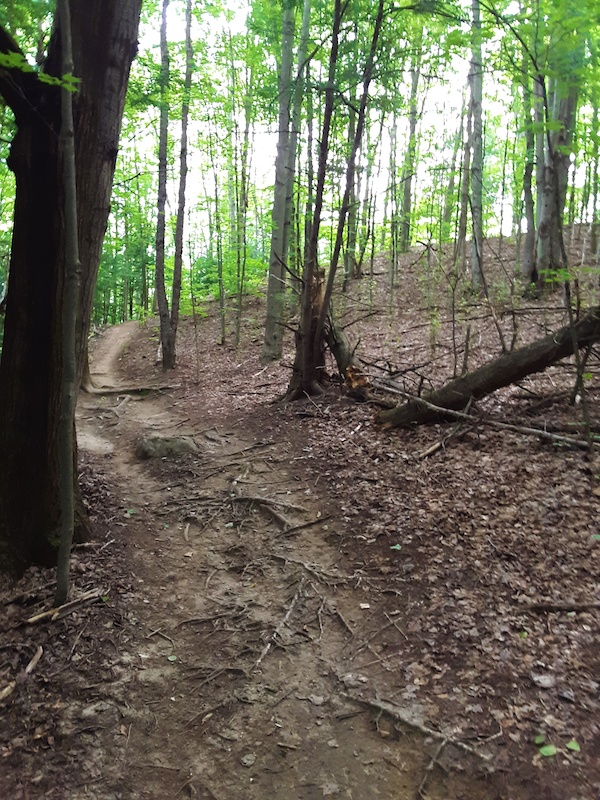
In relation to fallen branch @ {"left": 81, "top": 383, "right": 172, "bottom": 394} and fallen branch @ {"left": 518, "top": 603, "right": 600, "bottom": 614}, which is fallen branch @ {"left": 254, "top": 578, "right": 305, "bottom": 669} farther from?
fallen branch @ {"left": 81, "top": 383, "right": 172, "bottom": 394}

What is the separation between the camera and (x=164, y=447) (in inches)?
289

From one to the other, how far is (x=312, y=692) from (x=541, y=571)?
79.0 inches

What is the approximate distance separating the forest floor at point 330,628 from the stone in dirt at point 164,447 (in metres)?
0.08

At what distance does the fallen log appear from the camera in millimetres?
5746

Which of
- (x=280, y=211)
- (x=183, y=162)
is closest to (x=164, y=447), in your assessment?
(x=280, y=211)

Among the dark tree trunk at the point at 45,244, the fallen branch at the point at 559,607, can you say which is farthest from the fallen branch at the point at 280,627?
the dark tree trunk at the point at 45,244

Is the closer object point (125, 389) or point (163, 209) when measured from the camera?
point (125, 389)

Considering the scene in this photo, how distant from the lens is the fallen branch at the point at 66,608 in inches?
155

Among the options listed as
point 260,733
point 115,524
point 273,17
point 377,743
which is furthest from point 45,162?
point 273,17

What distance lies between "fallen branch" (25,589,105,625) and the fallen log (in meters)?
4.17

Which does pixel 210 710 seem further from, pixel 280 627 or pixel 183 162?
pixel 183 162

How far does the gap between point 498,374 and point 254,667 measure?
431 cm

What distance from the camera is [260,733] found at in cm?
331

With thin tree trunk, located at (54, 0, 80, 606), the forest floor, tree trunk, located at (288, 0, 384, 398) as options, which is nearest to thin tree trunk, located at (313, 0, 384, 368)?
tree trunk, located at (288, 0, 384, 398)
